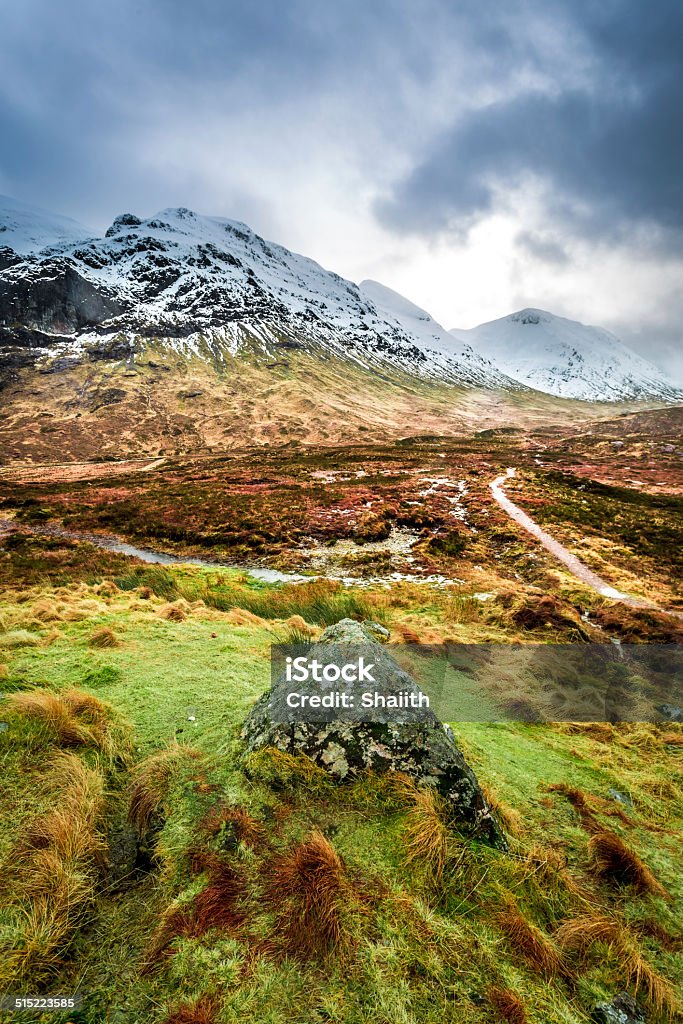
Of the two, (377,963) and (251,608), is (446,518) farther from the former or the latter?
(377,963)

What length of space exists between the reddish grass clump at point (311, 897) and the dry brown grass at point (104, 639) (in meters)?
6.13

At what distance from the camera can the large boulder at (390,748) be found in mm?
4359

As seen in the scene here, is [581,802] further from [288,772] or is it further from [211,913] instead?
[211,913]

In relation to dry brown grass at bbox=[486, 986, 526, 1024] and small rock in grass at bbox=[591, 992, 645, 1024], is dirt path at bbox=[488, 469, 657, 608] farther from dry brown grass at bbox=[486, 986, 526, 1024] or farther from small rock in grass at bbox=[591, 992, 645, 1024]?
dry brown grass at bbox=[486, 986, 526, 1024]

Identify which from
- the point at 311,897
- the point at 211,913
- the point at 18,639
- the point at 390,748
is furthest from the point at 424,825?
the point at 18,639

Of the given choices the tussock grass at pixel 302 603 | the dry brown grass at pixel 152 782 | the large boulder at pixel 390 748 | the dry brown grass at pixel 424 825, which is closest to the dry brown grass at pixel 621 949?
the large boulder at pixel 390 748

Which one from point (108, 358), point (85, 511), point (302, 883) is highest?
point (108, 358)

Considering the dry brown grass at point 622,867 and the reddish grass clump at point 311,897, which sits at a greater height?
the reddish grass clump at point 311,897

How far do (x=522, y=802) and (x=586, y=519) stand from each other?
29.0 m

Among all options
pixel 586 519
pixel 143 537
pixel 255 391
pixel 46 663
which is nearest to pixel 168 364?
pixel 255 391

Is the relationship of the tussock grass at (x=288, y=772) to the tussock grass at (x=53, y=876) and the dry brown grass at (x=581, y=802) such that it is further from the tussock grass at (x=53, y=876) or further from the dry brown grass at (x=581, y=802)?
the dry brown grass at (x=581, y=802)

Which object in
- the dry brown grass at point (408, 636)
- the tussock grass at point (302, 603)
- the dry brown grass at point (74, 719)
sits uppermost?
the dry brown grass at point (74, 719)

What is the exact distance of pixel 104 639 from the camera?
835cm

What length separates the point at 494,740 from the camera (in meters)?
7.04
